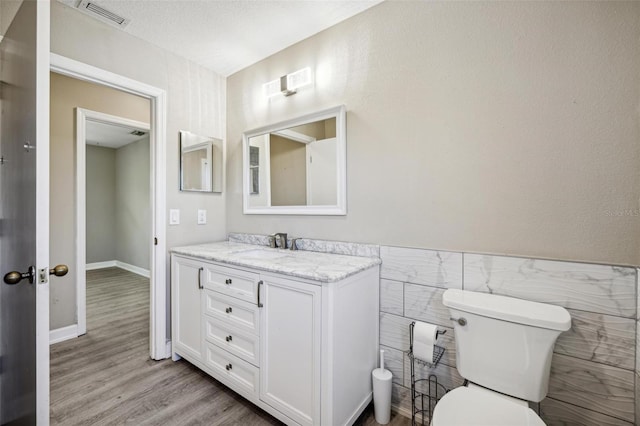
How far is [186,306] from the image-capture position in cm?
200

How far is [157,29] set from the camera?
1.95 m

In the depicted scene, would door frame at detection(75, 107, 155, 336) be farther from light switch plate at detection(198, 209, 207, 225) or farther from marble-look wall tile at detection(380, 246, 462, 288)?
marble-look wall tile at detection(380, 246, 462, 288)

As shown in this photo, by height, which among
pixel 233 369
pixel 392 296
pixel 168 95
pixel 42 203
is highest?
pixel 168 95

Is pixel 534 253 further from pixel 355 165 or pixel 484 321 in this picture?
pixel 355 165

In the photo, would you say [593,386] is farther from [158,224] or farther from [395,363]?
[158,224]

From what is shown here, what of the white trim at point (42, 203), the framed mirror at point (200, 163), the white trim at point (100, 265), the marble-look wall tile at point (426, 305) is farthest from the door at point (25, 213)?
the white trim at point (100, 265)

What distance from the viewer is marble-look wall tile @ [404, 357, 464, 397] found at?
56.4 inches

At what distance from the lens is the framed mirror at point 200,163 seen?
89.9 inches

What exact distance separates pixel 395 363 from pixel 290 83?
6.42ft

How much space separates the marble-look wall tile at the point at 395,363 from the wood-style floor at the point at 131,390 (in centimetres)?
20

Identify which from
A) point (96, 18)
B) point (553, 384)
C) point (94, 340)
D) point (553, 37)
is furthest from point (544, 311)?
point (94, 340)

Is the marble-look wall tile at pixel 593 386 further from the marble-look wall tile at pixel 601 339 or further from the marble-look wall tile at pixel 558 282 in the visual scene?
the marble-look wall tile at pixel 558 282

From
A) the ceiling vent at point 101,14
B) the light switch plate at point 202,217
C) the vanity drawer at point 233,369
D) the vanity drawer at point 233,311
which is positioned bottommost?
the vanity drawer at point 233,369

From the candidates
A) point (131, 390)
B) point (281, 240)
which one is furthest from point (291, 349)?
point (131, 390)
